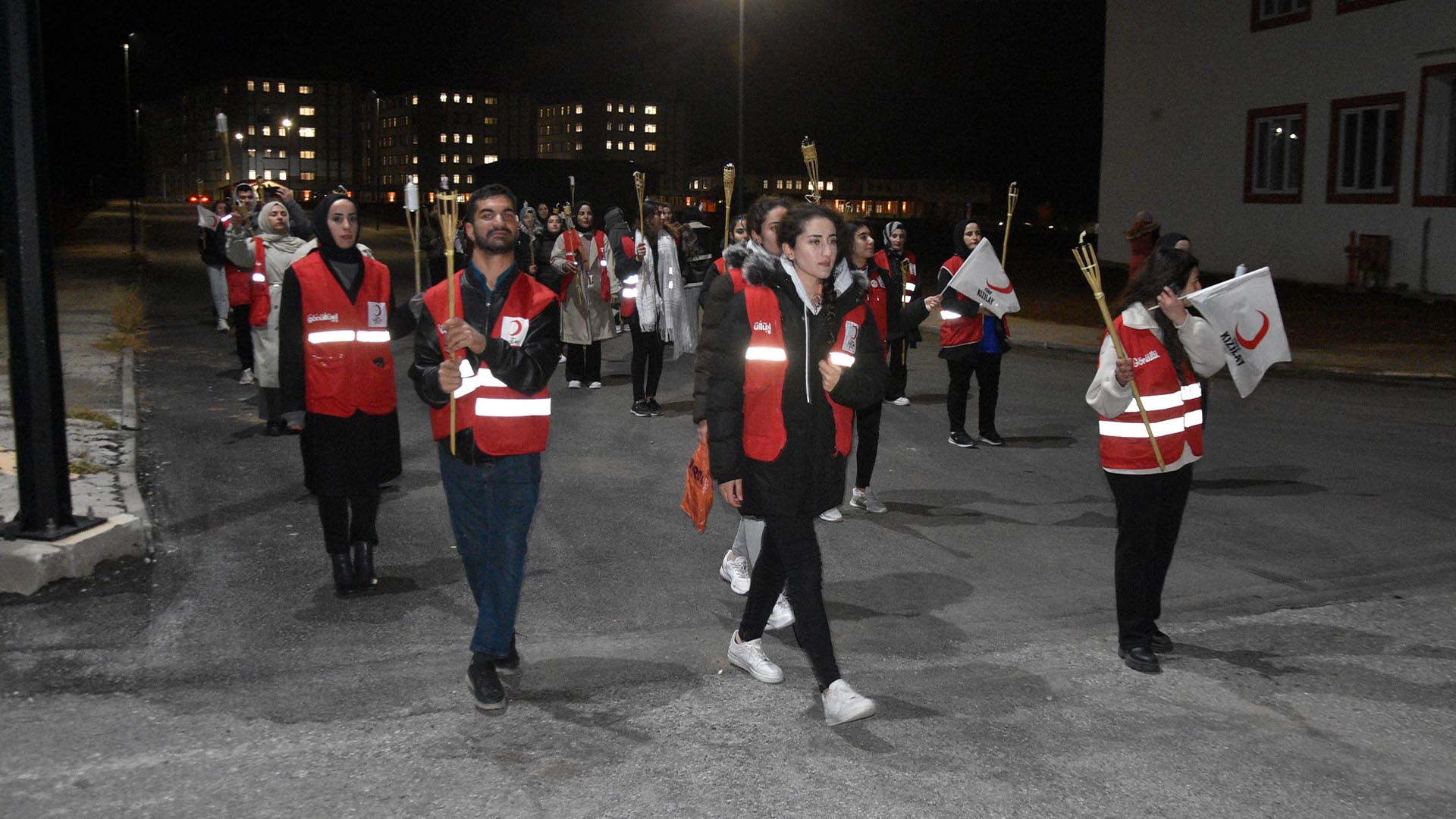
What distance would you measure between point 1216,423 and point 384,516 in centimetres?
772

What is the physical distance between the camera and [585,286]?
44.4 ft

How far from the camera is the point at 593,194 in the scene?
5216cm

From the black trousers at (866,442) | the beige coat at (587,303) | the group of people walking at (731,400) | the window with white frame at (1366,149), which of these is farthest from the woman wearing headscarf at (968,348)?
the window with white frame at (1366,149)

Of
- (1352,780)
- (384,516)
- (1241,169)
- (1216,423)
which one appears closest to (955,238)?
(1216,423)

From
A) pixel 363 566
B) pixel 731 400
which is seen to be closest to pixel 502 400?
pixel 731 400

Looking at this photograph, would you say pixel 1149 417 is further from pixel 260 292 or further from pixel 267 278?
pixel 260 292

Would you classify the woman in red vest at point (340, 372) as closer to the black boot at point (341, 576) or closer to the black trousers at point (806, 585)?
the black boot at point (341, 576)

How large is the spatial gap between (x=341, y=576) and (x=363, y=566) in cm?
12

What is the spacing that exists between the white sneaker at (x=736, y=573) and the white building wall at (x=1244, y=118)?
71.2 feet

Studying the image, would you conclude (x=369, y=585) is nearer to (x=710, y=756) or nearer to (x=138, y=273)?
(x=710, y=756)

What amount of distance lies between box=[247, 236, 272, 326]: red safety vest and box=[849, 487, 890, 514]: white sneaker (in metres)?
4.85

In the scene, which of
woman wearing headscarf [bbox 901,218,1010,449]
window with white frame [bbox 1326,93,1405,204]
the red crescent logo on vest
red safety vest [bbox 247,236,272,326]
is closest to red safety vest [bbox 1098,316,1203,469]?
the red crescent logo on vest

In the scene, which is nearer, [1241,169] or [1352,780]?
[1352,780]

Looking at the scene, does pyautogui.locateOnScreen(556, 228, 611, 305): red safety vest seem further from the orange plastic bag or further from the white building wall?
the white building wall
